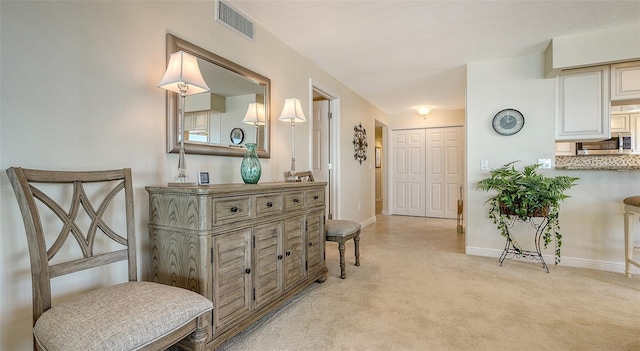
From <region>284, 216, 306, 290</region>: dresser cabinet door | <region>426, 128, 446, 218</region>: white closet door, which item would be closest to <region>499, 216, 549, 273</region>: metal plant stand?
<region>284, 216, 306, 290</region>: dresser cabinet door

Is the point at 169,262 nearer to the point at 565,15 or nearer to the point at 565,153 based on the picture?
the point at 565,15

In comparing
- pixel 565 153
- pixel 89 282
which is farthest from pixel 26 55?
pixel 565 153

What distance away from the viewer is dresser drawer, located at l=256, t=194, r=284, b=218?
1834 mm

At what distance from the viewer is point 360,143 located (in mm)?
5047

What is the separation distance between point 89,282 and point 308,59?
2.91m

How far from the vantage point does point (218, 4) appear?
2.16 meters

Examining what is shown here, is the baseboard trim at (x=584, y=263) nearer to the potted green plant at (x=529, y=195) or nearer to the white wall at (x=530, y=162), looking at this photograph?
the white wall at (x=530, y=162)

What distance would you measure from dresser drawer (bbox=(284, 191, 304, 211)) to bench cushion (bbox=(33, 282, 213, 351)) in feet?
3.16

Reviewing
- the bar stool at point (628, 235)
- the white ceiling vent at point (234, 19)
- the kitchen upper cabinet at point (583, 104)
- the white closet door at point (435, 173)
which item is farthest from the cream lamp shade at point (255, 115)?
the white closet door at point (435, 173)

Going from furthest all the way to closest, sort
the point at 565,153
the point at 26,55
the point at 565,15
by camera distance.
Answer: the point at 565,153 < the point at 565,15 < the point at 26,55

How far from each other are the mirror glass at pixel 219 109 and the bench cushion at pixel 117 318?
958 mm

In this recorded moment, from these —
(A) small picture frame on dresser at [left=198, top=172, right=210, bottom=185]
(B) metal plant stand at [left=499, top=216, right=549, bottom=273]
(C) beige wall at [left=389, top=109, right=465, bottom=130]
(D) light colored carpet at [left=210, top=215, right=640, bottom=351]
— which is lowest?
(D) light colored carpet at [left=210, top=215, right=640, bottom=351]

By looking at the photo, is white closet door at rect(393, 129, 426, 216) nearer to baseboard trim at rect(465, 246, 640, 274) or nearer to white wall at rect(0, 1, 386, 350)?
baseboard trim at rect(465, 246, 640, 274)

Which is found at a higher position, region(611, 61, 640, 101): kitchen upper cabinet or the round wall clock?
region(611, 61, 640, 101): kitchen upper cabinet
